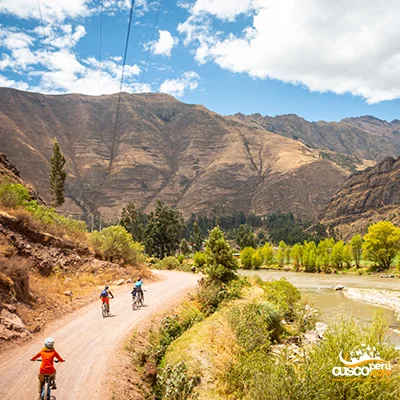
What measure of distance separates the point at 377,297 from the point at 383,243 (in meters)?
42.6

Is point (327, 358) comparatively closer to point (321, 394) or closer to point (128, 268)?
point (321, 394)

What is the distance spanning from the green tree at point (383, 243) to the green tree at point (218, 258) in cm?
6889

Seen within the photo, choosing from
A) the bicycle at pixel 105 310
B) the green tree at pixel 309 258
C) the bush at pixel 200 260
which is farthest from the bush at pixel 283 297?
the green tree at pixel 309 258

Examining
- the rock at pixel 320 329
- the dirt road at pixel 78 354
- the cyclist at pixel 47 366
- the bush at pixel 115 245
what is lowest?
the rock at pixel 320 329

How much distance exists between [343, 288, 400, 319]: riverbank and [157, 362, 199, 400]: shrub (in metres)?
32.9

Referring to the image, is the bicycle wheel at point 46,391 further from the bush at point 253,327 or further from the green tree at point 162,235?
the green tree at point 162,235

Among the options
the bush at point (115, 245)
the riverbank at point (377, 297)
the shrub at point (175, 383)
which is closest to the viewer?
the shrub at point (175, 383)

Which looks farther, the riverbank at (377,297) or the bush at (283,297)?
the riverbank at (377,297)

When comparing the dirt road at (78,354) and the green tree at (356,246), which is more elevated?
the dirt road at (78,354)

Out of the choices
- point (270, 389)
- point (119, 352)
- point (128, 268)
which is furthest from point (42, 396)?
point (128, 268)

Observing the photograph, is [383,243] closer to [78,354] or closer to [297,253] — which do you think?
[297,253]

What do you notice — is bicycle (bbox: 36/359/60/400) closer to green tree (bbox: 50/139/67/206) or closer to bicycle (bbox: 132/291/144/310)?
bicycle (bbox: 132/291/144/310)

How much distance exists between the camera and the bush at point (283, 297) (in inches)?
1100

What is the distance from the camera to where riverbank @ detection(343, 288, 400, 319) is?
42516mm
